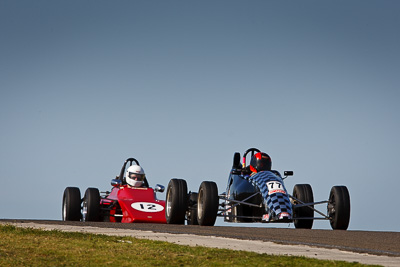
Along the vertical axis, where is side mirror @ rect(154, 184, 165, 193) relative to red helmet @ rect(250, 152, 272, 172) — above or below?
below

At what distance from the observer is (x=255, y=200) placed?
65.5 ft

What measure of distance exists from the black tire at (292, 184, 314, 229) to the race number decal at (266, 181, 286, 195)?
1.30 meters

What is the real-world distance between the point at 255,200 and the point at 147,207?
3853 mm

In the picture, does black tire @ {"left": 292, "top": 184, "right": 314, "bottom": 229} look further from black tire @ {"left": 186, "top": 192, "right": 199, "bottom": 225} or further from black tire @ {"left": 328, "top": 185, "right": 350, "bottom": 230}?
black tire @ {"left": 186, "top": 192, "right": 199, "bottom": 225}

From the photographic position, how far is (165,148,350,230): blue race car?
18.2 metres

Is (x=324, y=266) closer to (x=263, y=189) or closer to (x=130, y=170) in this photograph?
(x=263, y=189)

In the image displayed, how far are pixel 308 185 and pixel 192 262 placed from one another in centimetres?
1144

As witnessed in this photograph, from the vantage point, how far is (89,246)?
36.3 ft

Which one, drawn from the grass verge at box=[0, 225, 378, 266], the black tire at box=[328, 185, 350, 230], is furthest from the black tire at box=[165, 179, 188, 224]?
the grass verge at box=[0, 225, 378, 266]

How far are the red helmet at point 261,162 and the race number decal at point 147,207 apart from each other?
10.8 ft

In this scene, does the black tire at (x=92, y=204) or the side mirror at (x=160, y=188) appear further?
the side mirror at (x=160, y=188)

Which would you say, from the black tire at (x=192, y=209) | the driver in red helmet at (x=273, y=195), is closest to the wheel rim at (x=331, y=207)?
the driver in red helmet at (x=273, y=195)

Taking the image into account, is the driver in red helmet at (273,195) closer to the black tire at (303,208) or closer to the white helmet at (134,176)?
the black tire at (303,208)

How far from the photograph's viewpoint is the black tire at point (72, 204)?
70.7ft
